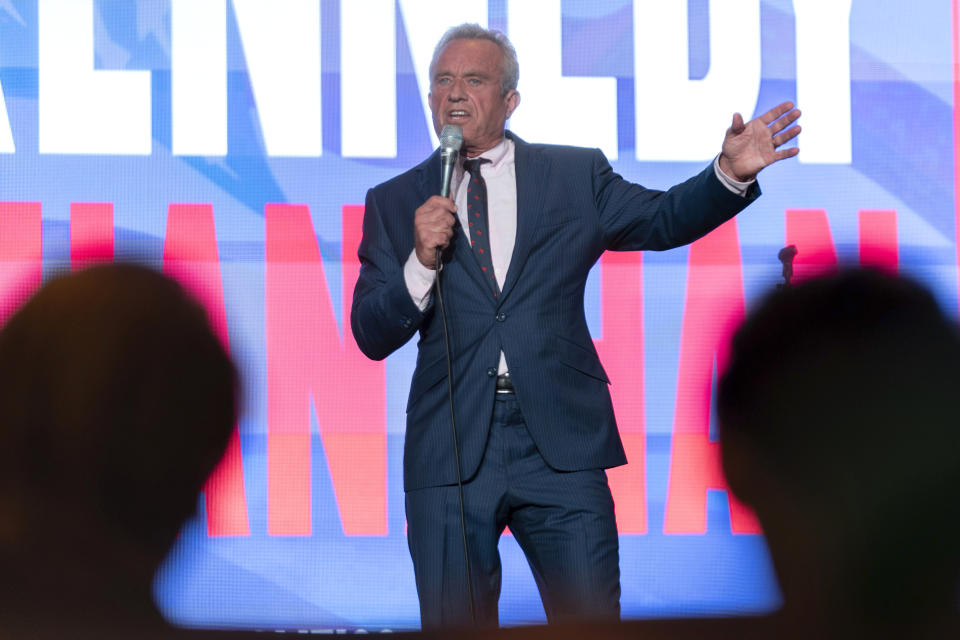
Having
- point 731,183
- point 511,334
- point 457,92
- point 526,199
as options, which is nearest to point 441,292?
point 511,334

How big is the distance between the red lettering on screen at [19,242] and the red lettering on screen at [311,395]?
78cm

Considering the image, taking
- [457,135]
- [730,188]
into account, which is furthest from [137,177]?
[730,188]

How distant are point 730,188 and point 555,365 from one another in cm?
47

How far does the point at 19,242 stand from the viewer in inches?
140

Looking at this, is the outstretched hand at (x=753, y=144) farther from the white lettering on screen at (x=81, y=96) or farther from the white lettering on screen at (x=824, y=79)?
the white lettering on screen at (x=81, y=96)

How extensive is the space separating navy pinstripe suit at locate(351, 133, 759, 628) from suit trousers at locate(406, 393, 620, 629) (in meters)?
0.03

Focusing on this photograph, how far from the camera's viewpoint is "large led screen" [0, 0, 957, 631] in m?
3.50

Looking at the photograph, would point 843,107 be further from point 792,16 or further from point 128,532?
point 128,532

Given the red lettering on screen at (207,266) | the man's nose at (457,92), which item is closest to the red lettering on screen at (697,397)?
the red lettering on screen at (207,266)

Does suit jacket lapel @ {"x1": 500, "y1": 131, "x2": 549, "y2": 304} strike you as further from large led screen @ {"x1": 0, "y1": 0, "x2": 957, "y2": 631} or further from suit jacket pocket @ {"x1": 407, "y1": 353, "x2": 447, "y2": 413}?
large led screen @ {"x1": 0, "y1": 0, "x2": 957, "y2": 631}

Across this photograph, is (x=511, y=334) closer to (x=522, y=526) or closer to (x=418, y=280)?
(x=418, y=280)

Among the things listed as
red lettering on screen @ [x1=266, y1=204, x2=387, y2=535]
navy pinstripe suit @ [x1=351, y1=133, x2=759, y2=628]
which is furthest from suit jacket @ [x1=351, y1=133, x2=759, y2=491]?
red lettering on screen @ [x1=266, y1=204, x2=387, y2=535]

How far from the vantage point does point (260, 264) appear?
3.53m

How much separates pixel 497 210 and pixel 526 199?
0.07 metres
